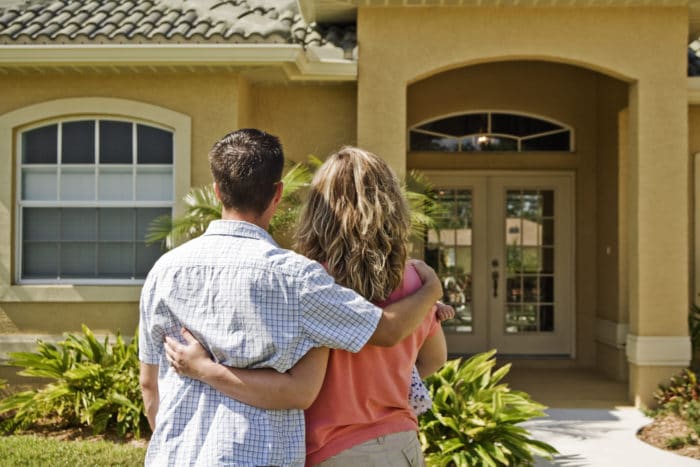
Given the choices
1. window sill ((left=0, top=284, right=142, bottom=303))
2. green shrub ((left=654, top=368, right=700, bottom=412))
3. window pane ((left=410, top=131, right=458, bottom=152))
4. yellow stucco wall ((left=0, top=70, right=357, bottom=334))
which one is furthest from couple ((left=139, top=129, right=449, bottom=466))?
window pane ((left=410, top=131, right=458, bottom=152))

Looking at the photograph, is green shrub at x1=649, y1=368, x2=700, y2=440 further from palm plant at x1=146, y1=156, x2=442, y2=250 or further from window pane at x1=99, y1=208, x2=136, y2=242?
window pane at x1=99, y1=208, x2=136, y2=242

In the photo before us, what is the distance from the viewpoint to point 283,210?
27.2 feet

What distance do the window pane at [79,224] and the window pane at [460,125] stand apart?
4711mm

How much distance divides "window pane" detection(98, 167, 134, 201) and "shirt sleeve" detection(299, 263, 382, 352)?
7.03 m

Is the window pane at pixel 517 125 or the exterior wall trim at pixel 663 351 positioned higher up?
the window pane at pixel 517 125

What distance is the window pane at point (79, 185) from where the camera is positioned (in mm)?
8914

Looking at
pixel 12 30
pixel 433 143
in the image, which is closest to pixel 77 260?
pixel 12 30

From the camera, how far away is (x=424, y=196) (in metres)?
7.75

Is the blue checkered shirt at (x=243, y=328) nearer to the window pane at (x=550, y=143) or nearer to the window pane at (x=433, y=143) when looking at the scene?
the window pane at (x=433, y=143)

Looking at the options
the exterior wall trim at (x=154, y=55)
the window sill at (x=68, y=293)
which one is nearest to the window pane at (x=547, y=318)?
the exterior wall trim at (x=154, y=55)

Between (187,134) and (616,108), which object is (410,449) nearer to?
(187,134)

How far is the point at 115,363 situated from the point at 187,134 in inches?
102

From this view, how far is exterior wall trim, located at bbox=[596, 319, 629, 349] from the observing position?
10117 millimetres

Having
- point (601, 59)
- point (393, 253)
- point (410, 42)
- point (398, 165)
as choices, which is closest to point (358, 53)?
point (410, 42)
